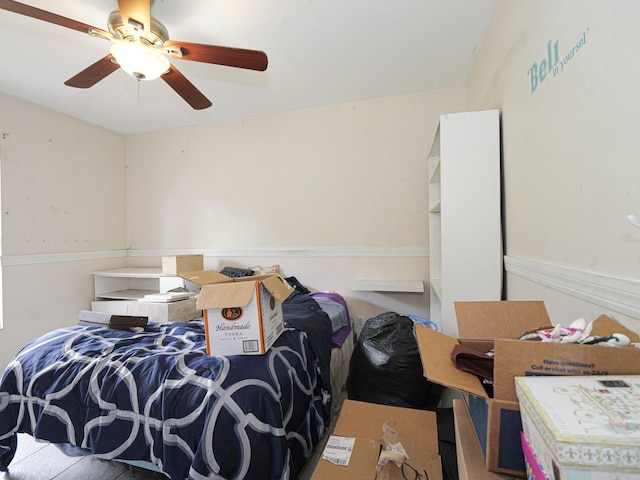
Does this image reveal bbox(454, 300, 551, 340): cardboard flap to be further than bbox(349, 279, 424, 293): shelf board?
No

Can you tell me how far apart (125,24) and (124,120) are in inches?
87.8

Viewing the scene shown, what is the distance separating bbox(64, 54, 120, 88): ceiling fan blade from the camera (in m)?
1.64

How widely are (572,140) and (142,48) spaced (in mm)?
1834

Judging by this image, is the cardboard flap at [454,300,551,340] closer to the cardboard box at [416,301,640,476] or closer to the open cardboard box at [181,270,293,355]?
the cardboard box at [416,301,640,476]

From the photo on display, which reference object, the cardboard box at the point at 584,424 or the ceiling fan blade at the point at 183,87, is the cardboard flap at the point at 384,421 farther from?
the ceiling fan blade at the point at 183,87

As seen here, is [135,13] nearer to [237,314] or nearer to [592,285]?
[237,314]

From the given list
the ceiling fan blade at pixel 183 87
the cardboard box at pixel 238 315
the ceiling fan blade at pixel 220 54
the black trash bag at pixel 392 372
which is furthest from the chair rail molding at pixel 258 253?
the ceiling fan blade at pixel 220 54

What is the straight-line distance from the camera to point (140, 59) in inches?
60.1

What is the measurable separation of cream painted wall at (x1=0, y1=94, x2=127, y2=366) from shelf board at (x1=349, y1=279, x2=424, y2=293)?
2843 mm

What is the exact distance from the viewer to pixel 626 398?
47 cm

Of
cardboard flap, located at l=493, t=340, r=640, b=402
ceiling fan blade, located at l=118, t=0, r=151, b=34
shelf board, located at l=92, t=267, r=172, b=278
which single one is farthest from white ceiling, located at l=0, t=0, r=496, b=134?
cardboard flap, located at l=493, t=340, r=640, b=402

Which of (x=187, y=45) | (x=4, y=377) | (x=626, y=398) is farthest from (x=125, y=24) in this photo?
(x=626, y=398)

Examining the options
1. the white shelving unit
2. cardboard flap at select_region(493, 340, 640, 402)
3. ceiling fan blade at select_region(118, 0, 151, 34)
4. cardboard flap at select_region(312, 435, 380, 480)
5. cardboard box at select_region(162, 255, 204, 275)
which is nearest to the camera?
cardboard flap at select_region(493, 340, 640, 402)

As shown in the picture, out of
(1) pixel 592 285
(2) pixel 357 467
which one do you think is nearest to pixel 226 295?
(2) pixel 357 467
